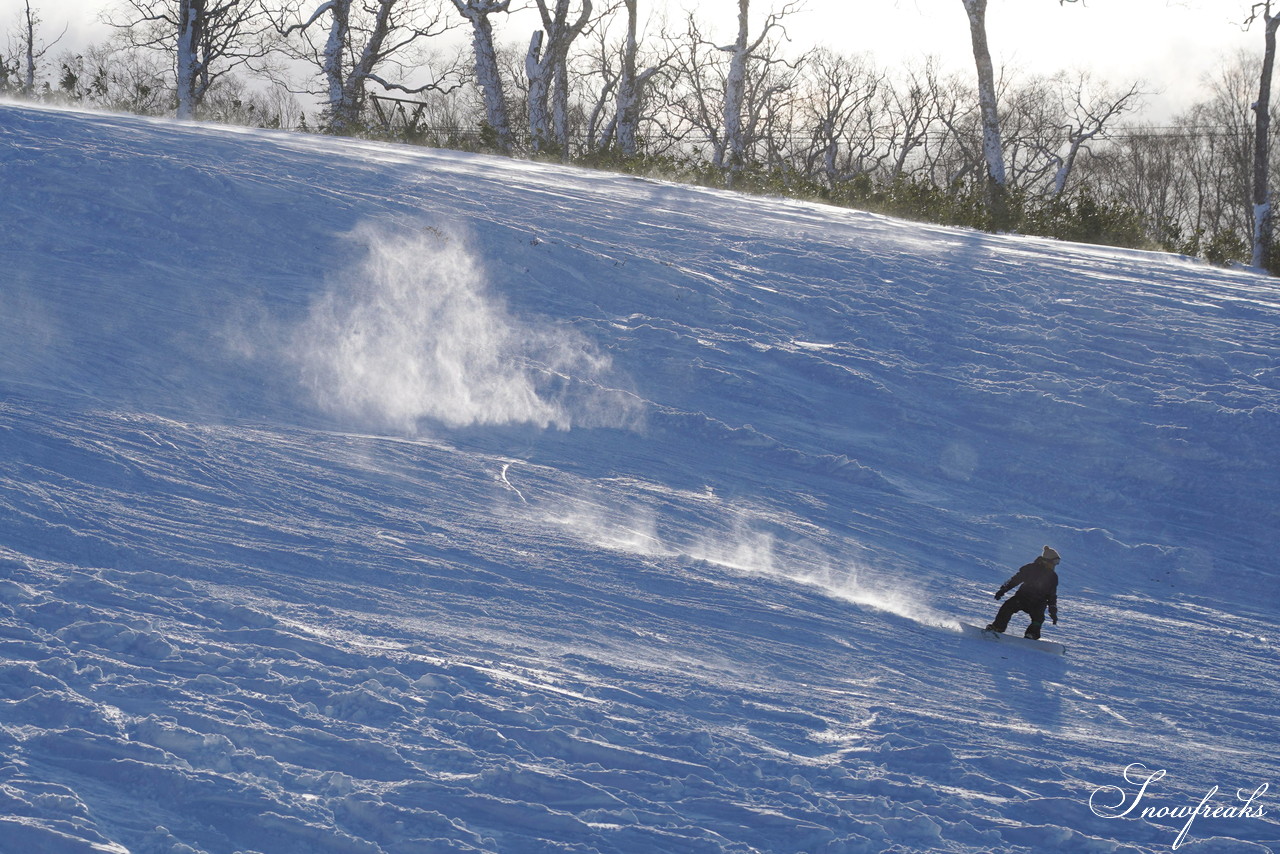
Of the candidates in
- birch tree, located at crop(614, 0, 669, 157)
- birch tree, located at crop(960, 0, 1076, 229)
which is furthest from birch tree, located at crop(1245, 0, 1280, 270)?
birch tree, located at crop(614, 0, 669, 157)

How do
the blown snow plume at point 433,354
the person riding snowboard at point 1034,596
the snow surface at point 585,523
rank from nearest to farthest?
the snow surface at point 585,523 < the person riding snowboard at point 1034,596 < the blown snow plume at point 433,354

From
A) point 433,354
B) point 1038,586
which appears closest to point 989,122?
point 433,354

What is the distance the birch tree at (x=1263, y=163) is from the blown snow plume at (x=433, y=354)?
17840mm

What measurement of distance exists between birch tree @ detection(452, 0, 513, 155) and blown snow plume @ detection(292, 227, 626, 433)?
12.1 metres

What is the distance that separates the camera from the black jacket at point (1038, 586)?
764cm

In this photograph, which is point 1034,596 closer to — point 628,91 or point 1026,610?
point 1026,610

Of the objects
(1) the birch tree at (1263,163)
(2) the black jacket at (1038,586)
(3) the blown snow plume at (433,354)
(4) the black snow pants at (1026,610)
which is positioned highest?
(1) the birch tree at (1263,163)

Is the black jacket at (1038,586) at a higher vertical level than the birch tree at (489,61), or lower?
lower

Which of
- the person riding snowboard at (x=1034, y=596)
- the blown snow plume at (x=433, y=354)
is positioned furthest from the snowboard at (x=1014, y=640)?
the blown snow plume at (x=433, y=354)

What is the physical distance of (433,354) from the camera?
1162cm

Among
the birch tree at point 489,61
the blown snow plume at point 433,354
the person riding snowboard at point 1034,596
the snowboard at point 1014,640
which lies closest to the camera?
the snowboard at point 1014,640

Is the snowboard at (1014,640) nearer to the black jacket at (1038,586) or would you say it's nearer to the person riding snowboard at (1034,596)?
the person riding snowboard at (1034,596)

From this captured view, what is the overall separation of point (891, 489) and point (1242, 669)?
3600 millimetres

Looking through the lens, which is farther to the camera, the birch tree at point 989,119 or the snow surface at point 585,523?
the birch tree at point 989,119
